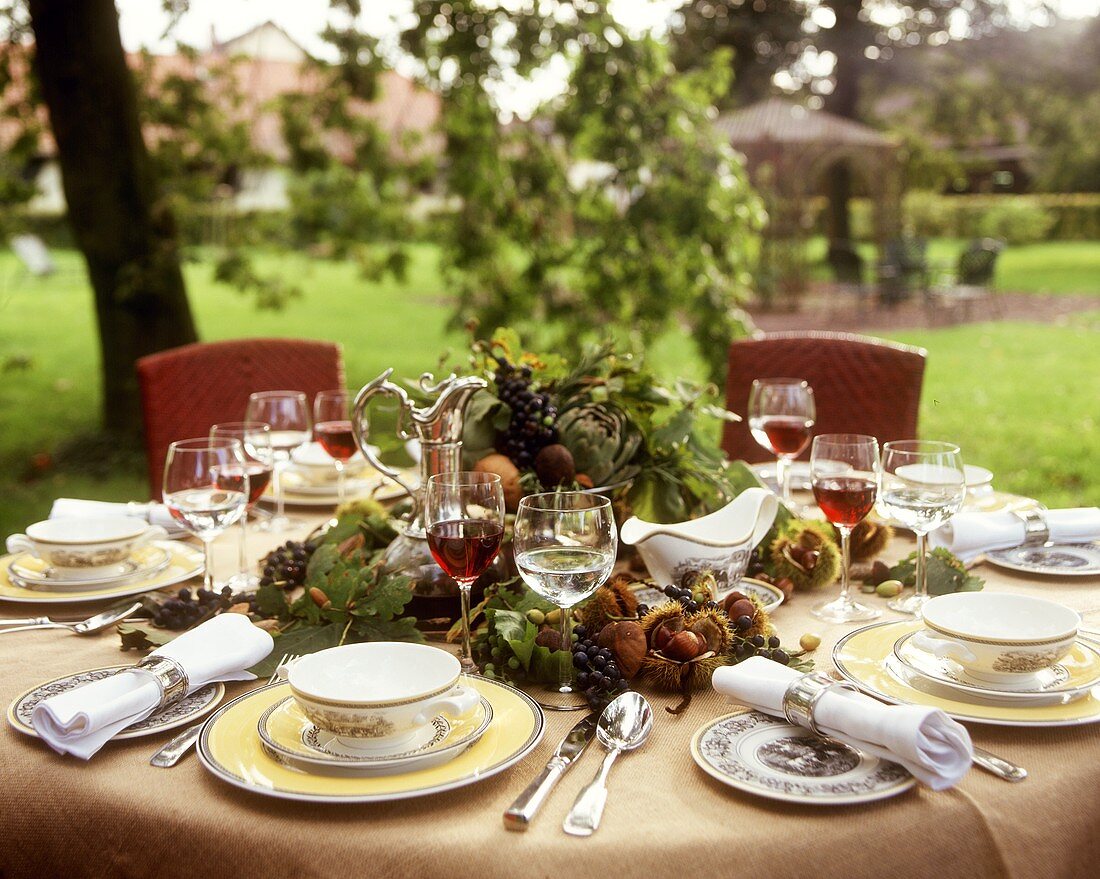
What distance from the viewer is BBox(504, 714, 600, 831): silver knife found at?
1113mm

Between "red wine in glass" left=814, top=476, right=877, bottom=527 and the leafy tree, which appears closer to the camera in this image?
"red wine in glass" left=814, top=476, right=877, bottom=527

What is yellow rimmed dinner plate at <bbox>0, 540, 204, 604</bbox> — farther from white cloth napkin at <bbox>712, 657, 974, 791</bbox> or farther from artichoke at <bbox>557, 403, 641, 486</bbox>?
white cloth napkin at <bbox>712, 657, 974, 791</bbox>

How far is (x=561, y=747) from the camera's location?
127 cm

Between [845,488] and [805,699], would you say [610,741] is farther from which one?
[845,488]

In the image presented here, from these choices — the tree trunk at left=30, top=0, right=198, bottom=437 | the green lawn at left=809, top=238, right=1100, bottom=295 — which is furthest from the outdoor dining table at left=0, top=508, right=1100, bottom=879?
the green lawn at left=809, top=238, right=1100, bottom=295

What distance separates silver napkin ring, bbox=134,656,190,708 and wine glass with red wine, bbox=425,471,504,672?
354 mm

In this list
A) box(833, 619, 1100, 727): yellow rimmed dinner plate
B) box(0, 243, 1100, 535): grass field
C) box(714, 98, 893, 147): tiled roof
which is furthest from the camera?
box(714, 98, 893, 147): tiled roof

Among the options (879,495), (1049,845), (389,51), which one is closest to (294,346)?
(879,495)

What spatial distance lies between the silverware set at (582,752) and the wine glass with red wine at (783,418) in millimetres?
979

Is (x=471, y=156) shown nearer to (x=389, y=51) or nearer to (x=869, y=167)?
(x=389, y=51)

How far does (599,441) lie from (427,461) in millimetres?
308

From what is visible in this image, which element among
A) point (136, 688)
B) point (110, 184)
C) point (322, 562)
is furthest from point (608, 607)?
point (110, 184)

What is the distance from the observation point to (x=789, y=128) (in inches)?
571

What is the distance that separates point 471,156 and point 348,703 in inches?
212
